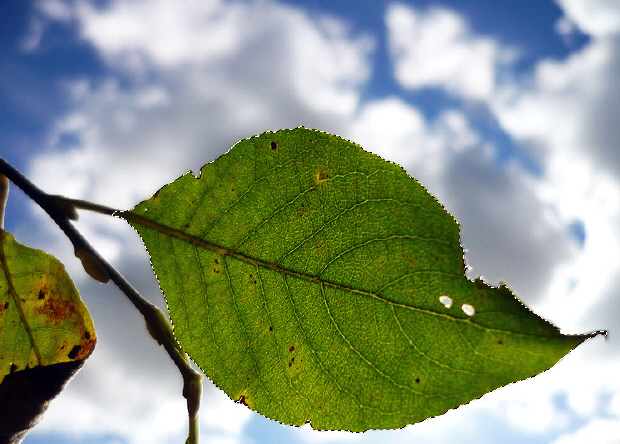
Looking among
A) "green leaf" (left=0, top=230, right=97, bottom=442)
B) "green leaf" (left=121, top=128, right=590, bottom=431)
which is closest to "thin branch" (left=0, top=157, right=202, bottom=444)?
"green leaf" (left=121, top=128, right=590, bottom=431)

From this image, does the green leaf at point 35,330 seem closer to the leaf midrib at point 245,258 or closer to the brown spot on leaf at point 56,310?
the brown spot on leaf at point 56,310

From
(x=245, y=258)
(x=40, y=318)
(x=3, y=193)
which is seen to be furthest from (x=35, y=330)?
(x=245, y=258)

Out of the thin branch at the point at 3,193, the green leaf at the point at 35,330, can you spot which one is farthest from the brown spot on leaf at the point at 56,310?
the thin branch at the point at 3,193

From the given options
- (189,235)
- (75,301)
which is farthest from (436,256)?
(75,301)

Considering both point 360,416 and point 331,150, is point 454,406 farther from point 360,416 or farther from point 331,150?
point 331,150

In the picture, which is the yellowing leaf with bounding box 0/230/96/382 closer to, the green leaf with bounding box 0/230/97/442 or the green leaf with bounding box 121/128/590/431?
the green leaf with bounding box 0/230/97/442

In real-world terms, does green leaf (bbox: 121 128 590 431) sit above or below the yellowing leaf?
above
